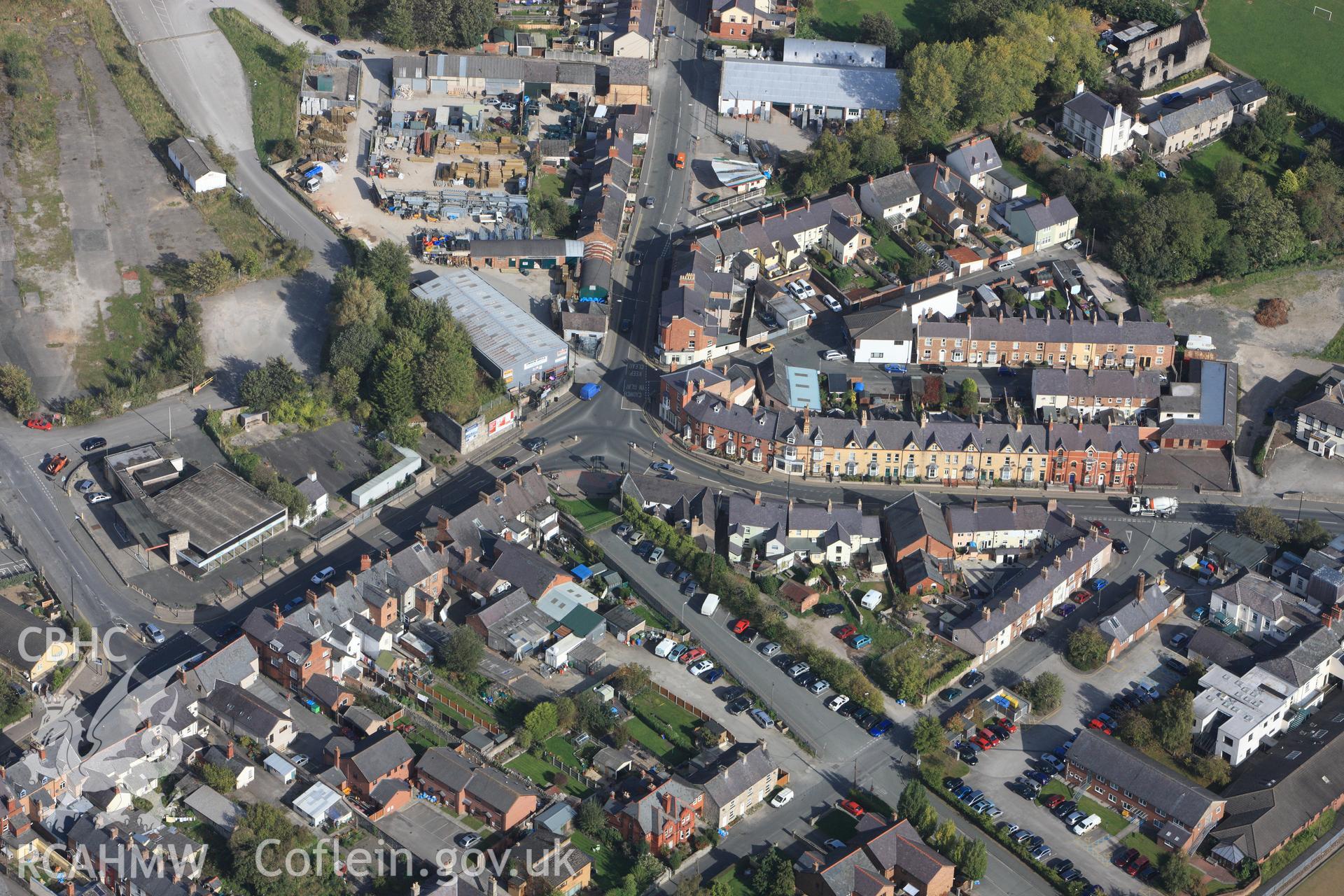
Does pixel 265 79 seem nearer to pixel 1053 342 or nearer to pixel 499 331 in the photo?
pixel 499 331

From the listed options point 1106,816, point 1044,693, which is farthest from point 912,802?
point 1044,693

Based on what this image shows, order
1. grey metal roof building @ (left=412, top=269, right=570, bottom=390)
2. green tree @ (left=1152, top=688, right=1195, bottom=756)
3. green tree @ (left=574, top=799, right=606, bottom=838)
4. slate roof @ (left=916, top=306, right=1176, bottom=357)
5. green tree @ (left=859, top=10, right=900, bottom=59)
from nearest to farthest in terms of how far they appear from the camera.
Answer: green tree @ (left=574, top=799, right=606, bottom=838) → green tree @ (left=1152, top=688, right=1195, bottom=756) → grey metal roof building @ (left=412, top=269, right=570, bottom=390) → slate roof @ (left=916, top=306, right=1176, bottom=357) → green tree @ (left=859, top=10, right=900, bottom=59)

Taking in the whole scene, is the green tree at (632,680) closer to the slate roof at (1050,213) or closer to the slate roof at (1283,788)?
the slate roof at (1283,788)

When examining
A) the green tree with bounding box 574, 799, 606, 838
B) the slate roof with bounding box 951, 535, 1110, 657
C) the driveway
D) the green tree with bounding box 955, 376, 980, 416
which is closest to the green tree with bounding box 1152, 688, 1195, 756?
the slate roof with bounding box 951, 535, 1110, 657

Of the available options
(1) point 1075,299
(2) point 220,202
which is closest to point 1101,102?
(1) point 1075,299

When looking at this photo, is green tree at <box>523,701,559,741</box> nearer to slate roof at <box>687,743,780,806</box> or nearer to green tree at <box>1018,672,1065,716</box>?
slate roof at <box>687,743,780,806</box>

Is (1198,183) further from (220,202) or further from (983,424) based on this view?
(220,202)
